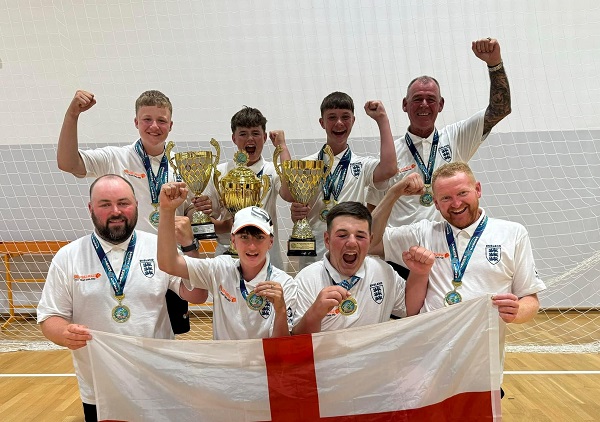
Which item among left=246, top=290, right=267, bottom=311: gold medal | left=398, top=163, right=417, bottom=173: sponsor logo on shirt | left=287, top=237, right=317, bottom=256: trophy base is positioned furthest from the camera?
left=398, top=163, right=417, bottom=173: sponsor logo on shirt

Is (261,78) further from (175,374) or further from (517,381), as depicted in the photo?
(175,374)

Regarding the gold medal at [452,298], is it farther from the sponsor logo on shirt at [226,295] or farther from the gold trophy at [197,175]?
the gold trophy at [197,175]

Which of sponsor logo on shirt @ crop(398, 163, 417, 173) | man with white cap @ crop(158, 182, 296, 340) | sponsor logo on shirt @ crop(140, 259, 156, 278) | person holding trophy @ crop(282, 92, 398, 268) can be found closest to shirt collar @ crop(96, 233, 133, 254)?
sponsor logo on shirt @ crop(140, 259, 156, 278)

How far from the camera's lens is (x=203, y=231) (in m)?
3.32

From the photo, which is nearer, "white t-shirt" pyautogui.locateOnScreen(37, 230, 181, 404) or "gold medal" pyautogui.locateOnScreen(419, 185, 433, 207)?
"white t-shirt" pyautogui.locateOnScreen(37, 230, 181, 404)

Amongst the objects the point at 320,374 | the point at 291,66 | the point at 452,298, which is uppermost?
the point at 291,66

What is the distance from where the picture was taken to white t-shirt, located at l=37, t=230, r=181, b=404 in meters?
2.98

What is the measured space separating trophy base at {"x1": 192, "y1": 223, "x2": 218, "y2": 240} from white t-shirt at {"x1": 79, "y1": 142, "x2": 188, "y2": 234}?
439mm

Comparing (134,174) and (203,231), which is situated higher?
(134,174)

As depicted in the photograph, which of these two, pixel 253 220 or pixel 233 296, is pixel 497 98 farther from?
pixel 233 296

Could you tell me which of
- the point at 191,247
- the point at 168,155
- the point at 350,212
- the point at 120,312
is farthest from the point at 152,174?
the point at 350,212

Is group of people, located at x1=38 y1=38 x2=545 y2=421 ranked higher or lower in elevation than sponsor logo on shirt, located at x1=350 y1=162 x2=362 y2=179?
lower

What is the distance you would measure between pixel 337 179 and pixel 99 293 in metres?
1.61

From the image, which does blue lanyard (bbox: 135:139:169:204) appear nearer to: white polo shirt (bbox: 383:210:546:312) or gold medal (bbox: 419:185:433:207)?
gold medal (bbox: 419:185:433:207)
